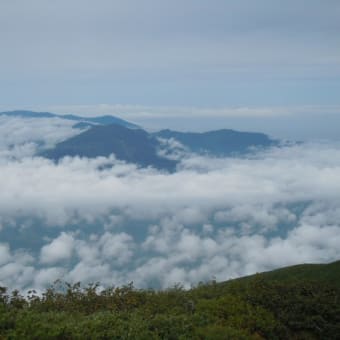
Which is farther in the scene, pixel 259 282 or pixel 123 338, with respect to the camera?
pixel 259 282

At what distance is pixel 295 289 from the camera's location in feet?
57.4

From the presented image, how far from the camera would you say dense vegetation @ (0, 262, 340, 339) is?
1249 cm

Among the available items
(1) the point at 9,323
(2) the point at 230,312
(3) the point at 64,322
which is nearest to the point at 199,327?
(2) the point at 230,312

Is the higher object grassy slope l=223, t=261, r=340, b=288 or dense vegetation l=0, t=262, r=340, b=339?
dense vegetation l=0, t=262, r=340, b=339

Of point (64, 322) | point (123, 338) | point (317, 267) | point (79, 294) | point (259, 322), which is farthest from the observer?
point (317, 267)

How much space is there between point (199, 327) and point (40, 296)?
6474mm

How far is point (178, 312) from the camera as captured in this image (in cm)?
1498

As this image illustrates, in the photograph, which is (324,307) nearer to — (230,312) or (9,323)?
(230,312)

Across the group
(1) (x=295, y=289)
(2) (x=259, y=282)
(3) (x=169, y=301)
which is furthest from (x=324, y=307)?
(3) (x=169, y=301)

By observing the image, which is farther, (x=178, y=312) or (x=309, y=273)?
(x=309, y=273)

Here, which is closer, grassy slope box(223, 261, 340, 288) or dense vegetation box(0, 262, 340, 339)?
dense vegetation box(0, 262, 340, 339)

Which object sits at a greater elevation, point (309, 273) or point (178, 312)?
point (178, 312)

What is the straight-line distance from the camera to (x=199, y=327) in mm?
13242

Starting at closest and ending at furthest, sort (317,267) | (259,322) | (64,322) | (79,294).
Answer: (64,322) < (259,322) < (79,294) < (317,267)
